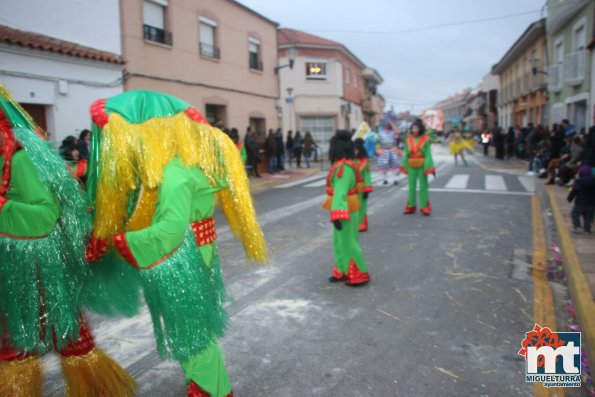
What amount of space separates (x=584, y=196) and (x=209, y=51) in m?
12.9

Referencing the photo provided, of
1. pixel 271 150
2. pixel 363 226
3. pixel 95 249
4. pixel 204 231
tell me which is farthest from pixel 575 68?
pixel 95 249

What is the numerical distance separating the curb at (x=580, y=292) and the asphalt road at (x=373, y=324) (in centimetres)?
40

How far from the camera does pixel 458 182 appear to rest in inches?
545

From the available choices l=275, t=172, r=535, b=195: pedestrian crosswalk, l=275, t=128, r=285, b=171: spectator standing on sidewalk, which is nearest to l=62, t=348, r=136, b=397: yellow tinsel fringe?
l=275, t=172, r=535, b=195: pedestrian crosswalk

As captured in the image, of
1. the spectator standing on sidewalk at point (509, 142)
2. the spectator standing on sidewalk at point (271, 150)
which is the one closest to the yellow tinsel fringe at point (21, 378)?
the spectator standing on sidewalk at point (271, 150)

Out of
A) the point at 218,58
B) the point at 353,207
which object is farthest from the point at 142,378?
the point at 218,58

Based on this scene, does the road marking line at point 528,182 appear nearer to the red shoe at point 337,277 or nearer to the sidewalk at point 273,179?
the sidewalk at point 273,179

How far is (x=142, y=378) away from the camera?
121 inches

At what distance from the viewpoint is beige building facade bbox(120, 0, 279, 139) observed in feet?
42.2

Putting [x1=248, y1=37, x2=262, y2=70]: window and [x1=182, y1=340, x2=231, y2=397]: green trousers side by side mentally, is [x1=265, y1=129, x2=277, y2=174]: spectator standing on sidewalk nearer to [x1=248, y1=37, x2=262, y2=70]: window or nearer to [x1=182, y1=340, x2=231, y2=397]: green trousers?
[x1=248, y1=37, x2=262, y2=70]: window

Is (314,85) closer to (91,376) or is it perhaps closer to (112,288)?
(112,288)

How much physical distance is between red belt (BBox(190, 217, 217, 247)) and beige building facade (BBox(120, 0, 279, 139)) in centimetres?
1104

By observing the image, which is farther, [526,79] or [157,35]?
[526,79]

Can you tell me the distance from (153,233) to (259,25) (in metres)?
18.6
